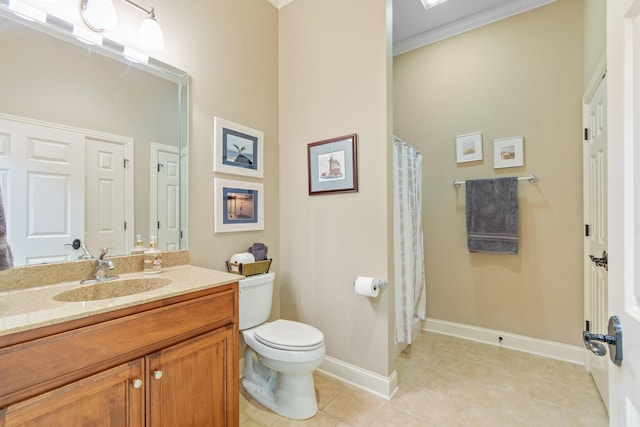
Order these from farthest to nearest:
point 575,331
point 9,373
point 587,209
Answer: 1. point 575,331
2. point 587,209
3. point 9,373

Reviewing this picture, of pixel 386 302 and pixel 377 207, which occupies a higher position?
pixel 377 207

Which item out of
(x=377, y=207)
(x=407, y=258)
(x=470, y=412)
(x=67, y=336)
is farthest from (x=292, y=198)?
(x=470, y=412)

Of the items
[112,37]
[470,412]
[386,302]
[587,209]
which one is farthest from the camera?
[587,209]

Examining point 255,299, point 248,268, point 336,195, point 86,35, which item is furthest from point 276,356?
point 86,35

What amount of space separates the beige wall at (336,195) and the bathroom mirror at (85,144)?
2.76 ft

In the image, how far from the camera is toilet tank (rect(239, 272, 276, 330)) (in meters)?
1.77

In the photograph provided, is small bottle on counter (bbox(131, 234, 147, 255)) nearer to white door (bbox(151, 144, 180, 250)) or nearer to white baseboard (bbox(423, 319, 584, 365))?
white door (bbox(151, 144, 180, 250))

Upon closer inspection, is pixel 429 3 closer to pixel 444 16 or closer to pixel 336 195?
pixel 444 16

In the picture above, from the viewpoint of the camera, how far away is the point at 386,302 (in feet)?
6.03

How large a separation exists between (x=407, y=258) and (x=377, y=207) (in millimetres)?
584

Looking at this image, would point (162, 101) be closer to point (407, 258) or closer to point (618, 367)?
point (407, 258)

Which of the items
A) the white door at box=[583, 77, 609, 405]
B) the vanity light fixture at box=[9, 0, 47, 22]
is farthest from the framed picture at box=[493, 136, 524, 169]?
the vanity light fixture at box=[9, 0, 47, 22]

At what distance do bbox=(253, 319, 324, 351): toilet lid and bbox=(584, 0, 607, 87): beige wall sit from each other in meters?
2.37

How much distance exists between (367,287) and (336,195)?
68 centimetres
